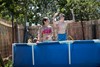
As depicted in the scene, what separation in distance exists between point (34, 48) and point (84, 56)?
3.81 feet

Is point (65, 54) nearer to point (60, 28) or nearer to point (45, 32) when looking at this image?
point (45, 32)

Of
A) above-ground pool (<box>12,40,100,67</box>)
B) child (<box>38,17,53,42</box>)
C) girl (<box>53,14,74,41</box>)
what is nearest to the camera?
above-ground pool (<box>12,40,100,67</box>)

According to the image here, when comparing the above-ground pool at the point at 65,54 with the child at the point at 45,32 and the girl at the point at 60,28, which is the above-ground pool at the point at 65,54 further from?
the girl at the point at 60,28

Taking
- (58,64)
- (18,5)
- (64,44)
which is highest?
(18,5)

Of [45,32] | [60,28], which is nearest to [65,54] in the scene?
[45,32]

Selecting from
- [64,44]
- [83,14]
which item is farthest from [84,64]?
[83,14]

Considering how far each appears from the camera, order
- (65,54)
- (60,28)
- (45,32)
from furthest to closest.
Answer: (60,28) → (45,32) → (65,54)

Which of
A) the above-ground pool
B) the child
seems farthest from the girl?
the above-ground pool

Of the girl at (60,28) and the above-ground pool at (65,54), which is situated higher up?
the girl at (60,28)

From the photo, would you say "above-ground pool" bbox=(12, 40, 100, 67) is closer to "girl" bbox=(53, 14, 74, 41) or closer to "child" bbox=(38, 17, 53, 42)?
"child" bbox=(38, 17, 53, 42)

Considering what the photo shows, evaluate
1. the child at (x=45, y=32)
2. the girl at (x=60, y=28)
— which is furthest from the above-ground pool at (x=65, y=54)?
the girl at (x=60, y=28)

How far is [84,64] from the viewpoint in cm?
711

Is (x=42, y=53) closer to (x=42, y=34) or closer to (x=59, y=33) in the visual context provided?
(x=42, y=34)

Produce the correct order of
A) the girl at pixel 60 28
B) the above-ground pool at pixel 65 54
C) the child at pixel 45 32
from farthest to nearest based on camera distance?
1. the girl at pixel 60 28
2. the child at pixel 45 32
3. the above-ground pool at pixel 65 54
